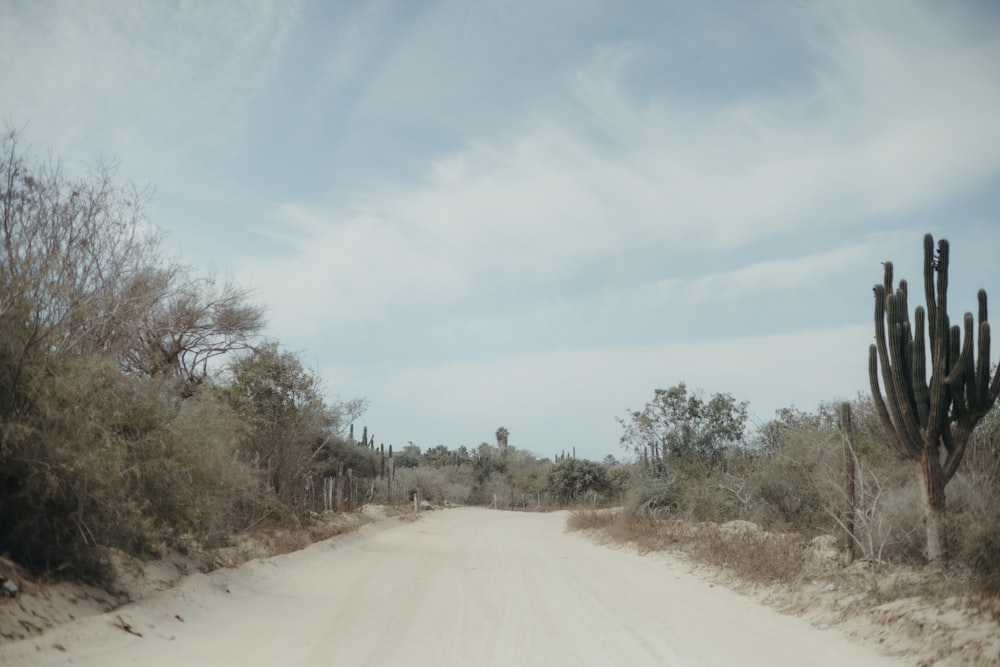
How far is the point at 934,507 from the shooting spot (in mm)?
11906

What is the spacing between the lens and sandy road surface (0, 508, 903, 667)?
8.41 metres

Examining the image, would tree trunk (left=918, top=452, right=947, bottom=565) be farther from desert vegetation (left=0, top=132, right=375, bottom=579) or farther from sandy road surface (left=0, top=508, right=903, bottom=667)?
desert vegetation (left=0, top=132, right=375, bottom=579)

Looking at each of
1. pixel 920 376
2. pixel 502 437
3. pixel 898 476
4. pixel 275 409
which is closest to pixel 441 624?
pixel 920 376

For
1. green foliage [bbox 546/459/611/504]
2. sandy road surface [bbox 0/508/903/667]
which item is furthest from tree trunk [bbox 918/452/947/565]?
green foliage [bbox 546/459/611/504]

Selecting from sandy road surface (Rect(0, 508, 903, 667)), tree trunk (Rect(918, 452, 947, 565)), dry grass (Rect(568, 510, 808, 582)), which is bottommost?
sandy road surface (Rect(0, 508, 903, 667))

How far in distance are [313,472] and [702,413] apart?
16.0 metres

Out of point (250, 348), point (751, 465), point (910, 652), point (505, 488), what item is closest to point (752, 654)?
point (910, 652)

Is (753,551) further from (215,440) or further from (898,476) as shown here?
(215,440)

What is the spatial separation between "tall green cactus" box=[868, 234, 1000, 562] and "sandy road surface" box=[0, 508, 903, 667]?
3.64 meters

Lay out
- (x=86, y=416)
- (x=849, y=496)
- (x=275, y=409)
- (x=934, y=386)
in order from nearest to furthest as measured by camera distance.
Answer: (x=86, y=416)
(x=934, y=386)
(x=849, y=496)
(x=275, y=409)

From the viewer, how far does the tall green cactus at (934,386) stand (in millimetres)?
12062

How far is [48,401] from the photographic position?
8.87 metres

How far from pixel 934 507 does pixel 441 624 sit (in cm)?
815

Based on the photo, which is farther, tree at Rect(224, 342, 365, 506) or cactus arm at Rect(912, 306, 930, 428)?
tree at Rect(224, 342, 365, 506)
